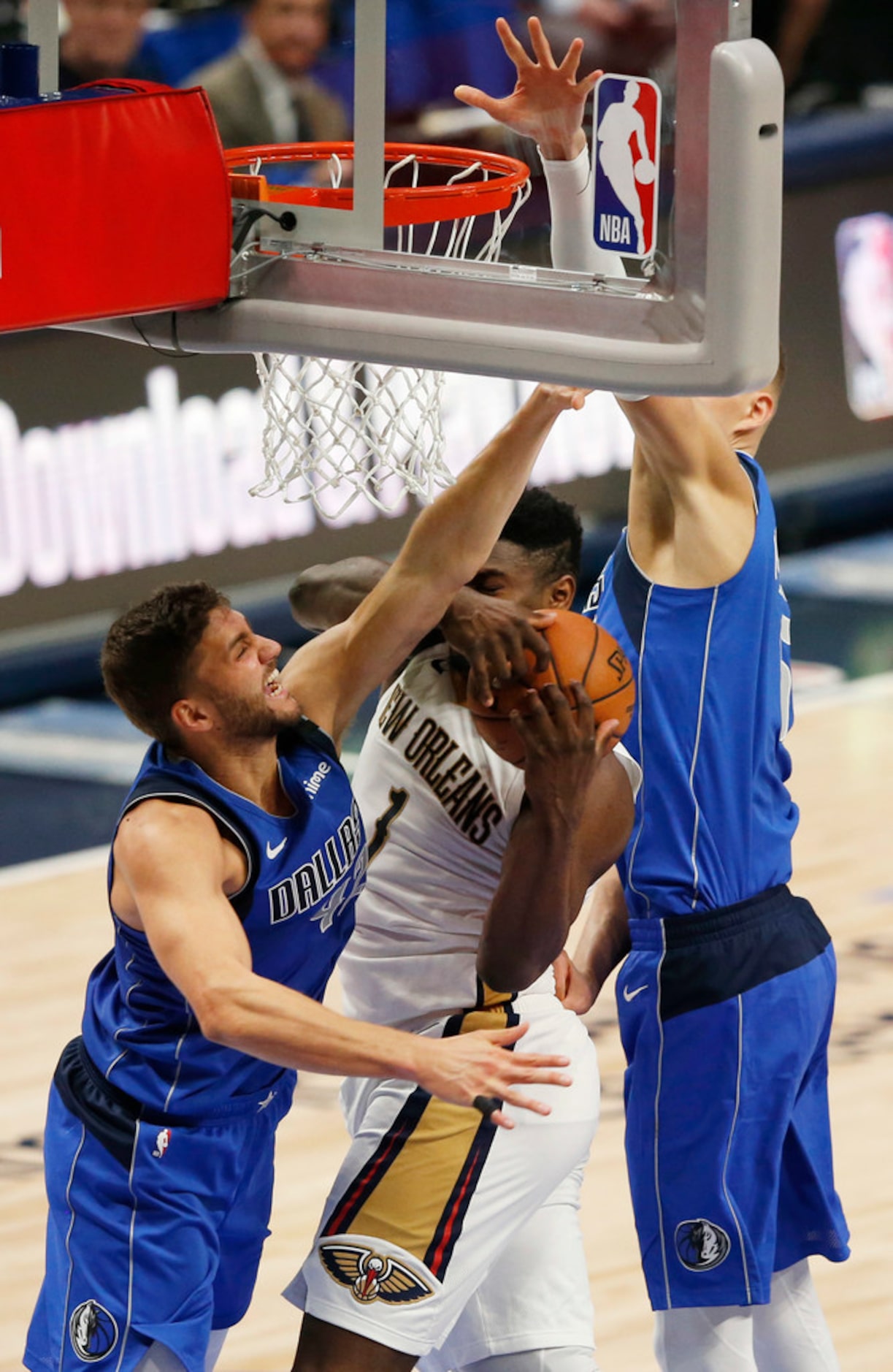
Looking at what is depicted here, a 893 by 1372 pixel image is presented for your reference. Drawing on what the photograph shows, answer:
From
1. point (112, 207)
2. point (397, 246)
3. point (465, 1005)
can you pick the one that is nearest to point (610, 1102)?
point (465, 1005)

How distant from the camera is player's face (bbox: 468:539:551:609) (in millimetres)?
4020

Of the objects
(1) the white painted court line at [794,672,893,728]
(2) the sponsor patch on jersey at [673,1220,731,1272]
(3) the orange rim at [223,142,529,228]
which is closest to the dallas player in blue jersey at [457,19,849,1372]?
(2) the sponsor patch on jersey at [673,1220,731,1272]

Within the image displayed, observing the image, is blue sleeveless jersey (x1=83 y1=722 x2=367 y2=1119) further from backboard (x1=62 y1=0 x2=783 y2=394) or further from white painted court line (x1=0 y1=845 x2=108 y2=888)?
white painted court line (x1=0 y1=845 x2=108 y2=888)

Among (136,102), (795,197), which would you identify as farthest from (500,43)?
(795,197)

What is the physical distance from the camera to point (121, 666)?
3.59 meters

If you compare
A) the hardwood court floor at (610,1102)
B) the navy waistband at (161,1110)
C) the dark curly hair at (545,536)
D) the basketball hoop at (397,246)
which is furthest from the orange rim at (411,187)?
the hardwood court floor at (610,1102)

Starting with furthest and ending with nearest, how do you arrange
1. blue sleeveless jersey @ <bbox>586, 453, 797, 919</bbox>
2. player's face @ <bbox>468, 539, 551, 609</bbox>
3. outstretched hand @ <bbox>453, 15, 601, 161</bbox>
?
player's face @ <bbox>468, 539, 551, 609</bbox>
blue sleeveless jersey @ <bbox>586, 453, 797, 919</bbox>
outstretched hand @ <bbox>453, 15, 601, 161</bbox>

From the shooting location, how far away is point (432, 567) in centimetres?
382

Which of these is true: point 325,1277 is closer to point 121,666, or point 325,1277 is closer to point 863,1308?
point 121,666

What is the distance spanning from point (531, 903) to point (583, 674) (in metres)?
0.38

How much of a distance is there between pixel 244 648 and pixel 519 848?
54 cm

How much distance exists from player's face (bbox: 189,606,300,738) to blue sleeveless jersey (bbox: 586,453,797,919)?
668mm

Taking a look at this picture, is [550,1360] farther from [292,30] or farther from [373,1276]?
[292,30]

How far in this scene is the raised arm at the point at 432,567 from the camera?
381 centimetres
